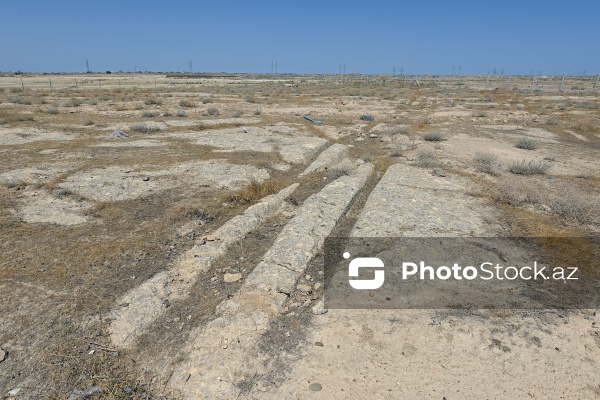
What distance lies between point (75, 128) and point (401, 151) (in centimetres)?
1387

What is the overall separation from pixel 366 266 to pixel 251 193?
3.37 meters

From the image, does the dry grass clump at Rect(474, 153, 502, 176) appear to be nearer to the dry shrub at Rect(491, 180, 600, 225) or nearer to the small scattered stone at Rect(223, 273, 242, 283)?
the dry shrub at Rect(491, 180, 600, 225)

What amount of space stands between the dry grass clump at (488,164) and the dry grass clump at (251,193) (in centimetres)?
577

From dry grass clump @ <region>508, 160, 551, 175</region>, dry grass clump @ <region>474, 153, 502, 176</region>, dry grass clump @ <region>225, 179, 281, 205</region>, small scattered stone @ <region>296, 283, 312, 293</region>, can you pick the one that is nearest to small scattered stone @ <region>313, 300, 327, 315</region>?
small scattered stone @ <region>296, 283, 312, 293</region>

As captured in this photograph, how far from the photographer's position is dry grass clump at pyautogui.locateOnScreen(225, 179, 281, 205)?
7.48 m

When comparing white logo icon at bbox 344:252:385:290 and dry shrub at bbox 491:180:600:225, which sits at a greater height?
dry shrub at bbox 491:180:600:225

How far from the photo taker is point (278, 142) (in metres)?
13.1

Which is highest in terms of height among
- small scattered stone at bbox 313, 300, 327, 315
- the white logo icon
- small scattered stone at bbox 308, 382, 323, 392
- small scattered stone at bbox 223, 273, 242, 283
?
the white logo icon

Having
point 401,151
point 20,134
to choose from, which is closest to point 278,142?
point 401,151

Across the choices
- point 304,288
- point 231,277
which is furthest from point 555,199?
point 231,277

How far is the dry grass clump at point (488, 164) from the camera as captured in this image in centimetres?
971

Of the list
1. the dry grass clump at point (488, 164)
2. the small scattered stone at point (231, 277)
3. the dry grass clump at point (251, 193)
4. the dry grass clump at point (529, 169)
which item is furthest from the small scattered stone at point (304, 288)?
the dry grass clump at point (529, 169)

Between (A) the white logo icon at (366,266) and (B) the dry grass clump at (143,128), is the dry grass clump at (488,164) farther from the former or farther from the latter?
(B) the dry grass clump at (143,128)

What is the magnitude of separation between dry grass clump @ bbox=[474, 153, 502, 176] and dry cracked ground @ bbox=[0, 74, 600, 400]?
84 millimetres
